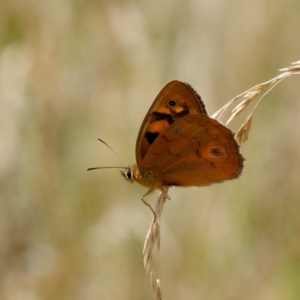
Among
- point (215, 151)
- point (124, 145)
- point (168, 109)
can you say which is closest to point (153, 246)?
point (215, 151)

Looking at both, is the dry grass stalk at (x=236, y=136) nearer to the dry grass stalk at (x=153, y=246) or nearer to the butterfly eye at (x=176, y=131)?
the dry grass stalk at (x=153, y=246)

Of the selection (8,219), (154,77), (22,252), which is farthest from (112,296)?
(154,77)

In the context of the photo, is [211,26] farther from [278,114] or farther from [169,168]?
[169,168]

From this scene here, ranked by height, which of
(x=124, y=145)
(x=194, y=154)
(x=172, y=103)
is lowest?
(x=124, y=145)

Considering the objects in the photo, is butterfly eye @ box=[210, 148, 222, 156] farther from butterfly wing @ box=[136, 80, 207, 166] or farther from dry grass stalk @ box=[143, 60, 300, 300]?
butterfly wing @ box=[136, 80, 207, 166]

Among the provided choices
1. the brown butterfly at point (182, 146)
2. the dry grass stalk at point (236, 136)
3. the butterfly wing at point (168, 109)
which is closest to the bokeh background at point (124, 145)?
the brown butterfly at point (182, 146)

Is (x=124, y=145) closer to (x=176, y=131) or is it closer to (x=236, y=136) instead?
(x=176, y=131)
